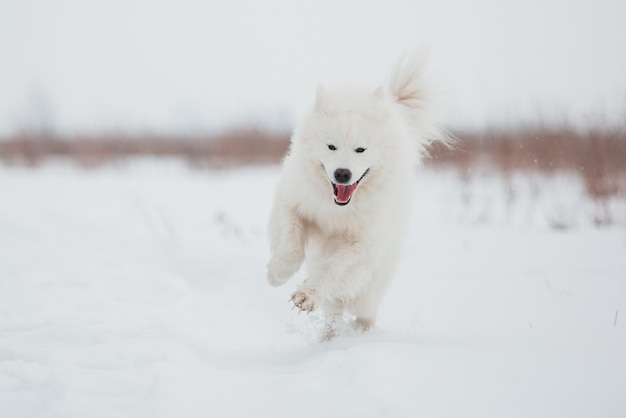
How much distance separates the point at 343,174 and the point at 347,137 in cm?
25

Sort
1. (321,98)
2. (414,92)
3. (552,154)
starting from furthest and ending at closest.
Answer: (552,154)
(414,92)
(321,98)

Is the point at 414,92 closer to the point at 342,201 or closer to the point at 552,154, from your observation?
the point at 342,201

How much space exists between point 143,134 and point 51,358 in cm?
2240

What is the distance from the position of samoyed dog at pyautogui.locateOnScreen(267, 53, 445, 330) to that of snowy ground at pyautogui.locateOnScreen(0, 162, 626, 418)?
0.39 m

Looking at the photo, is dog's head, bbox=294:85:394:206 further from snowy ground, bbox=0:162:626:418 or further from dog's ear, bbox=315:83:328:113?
snowy ground, bbox=0:162:626:418

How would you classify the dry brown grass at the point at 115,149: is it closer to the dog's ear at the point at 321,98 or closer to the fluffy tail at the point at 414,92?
the fluffy tail at the point at 414,92

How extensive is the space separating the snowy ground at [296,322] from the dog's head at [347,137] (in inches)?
39.7

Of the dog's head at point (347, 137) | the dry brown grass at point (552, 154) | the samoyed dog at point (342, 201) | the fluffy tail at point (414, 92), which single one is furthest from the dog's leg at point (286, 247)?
the dry brown grass at point (552, 154)

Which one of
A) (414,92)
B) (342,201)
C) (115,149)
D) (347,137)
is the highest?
(414,92)

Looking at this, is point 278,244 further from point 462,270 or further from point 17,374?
point 462,270

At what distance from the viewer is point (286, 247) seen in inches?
130

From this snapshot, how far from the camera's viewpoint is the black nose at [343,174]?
9.71 feet

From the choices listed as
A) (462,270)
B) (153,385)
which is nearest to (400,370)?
(153,385)

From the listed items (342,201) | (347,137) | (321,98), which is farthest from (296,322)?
(321,98)
